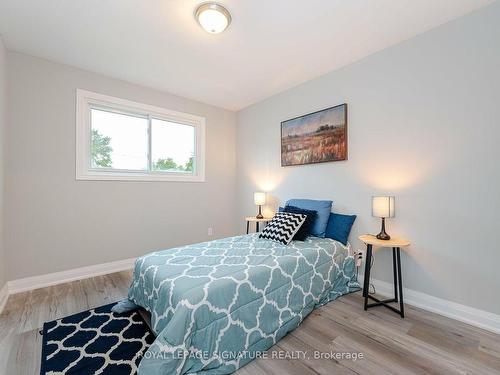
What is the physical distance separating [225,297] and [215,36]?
2223 millimetres

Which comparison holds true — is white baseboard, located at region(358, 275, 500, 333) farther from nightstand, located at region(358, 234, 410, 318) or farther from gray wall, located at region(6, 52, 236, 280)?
gray wall, located at region(6, 52, 236, 280)

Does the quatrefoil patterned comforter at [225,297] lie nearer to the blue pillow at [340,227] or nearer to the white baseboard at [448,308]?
the blue pillow at [340,227]

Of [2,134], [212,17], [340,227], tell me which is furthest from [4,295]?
[340,227]

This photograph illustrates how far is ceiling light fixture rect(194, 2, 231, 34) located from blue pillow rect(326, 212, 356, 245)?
2233 millimetres

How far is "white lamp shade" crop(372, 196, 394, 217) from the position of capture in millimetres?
2100

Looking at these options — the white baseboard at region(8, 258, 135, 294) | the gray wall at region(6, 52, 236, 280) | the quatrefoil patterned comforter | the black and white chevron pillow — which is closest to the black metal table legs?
the quatrefoil patterned comforter

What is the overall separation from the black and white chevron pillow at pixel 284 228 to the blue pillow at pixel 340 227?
394 millimetres

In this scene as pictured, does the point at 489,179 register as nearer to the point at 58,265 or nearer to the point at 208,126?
the point at 208,126

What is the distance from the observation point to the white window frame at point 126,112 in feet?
9.07

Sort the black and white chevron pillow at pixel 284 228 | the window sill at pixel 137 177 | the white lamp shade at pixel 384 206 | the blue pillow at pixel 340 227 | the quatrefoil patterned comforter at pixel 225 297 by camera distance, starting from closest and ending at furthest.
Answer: the quatrefoil patterned comforter at pixel 225 297 < the white lamp shade at pixel 384 206 < the black and white chevron pillow at pixel 284 228 < the blue pillow at pixel 340 227 < the window sill at pixel 137 177

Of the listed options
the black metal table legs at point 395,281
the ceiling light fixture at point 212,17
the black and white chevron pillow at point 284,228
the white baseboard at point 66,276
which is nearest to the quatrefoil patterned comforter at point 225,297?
the black and white chevron pillow at point 284,228

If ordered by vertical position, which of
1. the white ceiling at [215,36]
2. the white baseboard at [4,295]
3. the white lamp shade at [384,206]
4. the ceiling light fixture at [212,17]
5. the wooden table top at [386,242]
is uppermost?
the white ceiling at [215,36]

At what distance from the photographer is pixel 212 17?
1.83 metres

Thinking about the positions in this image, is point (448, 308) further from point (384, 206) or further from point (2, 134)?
point (2, 134)
